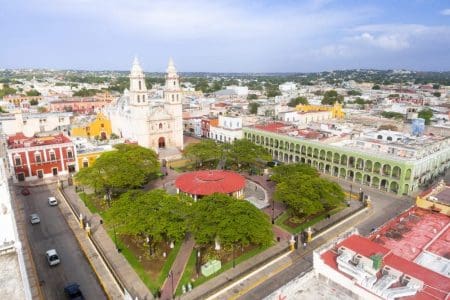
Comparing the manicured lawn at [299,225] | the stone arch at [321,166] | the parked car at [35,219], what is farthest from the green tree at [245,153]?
the parked car at [35,219]

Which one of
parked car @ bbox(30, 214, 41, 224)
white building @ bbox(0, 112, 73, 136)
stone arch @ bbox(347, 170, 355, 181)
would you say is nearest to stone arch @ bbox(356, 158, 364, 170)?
stone arch @ bbox(347, 170, 355, 181)

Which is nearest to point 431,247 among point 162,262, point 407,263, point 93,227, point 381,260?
point 407,263

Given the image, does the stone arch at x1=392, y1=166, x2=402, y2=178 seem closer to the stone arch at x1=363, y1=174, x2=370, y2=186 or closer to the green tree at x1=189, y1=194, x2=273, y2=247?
the stone arch at x1=363, y1=174, x2=370, y2=186

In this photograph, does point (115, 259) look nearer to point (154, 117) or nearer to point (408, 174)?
point (154, 117)

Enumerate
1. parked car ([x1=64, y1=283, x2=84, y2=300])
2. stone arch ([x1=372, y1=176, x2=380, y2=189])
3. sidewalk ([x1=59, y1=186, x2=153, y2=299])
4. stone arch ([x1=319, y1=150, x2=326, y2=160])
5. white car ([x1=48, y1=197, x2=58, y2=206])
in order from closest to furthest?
1. parked car ([x1=64, y1=283, x2=84, y2=300])
2. sidewalk ([x1=59, y1=186, x2=153, y2=299])
3. white car ([x1=48, y1=197, x2=58, y2=206])
4. stone arch ([x1=372, y1=176, x2=380, y2=189])
5. stone arch ([x1=319, y1=150, x2=326, y2=160])

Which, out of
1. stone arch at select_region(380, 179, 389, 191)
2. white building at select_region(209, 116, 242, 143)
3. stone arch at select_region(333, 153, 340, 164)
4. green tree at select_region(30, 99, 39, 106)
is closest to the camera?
stone arch at select_region(380, 179, 389, 191)

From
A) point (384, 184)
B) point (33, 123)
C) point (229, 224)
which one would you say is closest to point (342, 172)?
point (384, 184)

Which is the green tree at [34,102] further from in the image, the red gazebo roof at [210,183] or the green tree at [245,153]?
the red gazebo roof at [210,183]
